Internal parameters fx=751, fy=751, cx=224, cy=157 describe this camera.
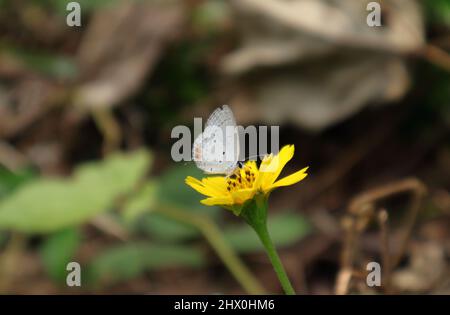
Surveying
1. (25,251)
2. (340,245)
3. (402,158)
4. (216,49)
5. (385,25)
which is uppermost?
(216,49)

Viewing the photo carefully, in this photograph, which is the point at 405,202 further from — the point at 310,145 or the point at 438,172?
the point at 310,145

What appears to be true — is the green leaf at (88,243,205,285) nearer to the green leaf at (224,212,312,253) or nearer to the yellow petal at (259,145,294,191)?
the green leaf at (224,212,312,253)

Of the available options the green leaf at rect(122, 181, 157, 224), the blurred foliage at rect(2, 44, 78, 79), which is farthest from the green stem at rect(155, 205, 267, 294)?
the blurred foliage at rect(2, 44, 78, 79)

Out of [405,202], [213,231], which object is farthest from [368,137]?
[213,231]

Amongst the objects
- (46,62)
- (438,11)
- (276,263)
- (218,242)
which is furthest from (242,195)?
(46,62)

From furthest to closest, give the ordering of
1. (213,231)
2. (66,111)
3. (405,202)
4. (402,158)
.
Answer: (66,111) → (402,158) → (405,202) → (213,231)

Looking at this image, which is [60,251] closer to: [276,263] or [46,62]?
[276,263]

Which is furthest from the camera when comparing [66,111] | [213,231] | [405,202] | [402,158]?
[66,111]
